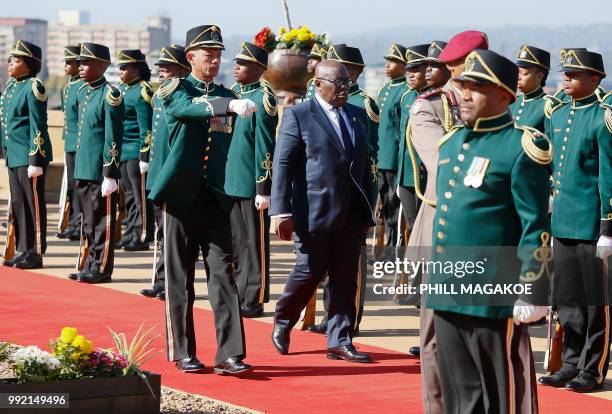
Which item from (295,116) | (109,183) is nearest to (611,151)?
(295,116)

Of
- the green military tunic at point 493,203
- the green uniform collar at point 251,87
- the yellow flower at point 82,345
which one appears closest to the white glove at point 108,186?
the green uniform collar at point 251,87

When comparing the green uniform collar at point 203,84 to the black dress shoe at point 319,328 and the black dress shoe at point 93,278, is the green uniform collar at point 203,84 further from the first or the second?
the black dress shoe at point 93,278

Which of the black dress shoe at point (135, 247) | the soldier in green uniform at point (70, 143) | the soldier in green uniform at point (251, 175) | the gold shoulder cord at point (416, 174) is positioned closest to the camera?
the gold shoulder cord at point (416, 174)

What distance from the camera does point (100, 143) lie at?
44.4 feet

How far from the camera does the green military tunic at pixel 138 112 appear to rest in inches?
601

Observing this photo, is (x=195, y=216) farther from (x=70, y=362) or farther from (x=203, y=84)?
(x=70, y=362)

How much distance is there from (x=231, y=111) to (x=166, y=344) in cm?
173

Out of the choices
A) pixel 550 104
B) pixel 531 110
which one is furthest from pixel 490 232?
pixel 531 110

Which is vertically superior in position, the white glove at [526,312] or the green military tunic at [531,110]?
the green military tunic at [531,110]

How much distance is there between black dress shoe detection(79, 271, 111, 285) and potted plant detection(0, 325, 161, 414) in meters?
5.60

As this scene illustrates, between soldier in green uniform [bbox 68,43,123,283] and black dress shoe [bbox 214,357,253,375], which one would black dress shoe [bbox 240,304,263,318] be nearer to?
soldier in green uniform [bbox 68,43,123,283]

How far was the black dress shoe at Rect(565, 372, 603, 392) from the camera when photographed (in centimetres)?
879

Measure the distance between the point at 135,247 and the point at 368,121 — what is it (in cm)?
626

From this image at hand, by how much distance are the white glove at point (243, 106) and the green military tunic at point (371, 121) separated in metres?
1.59
